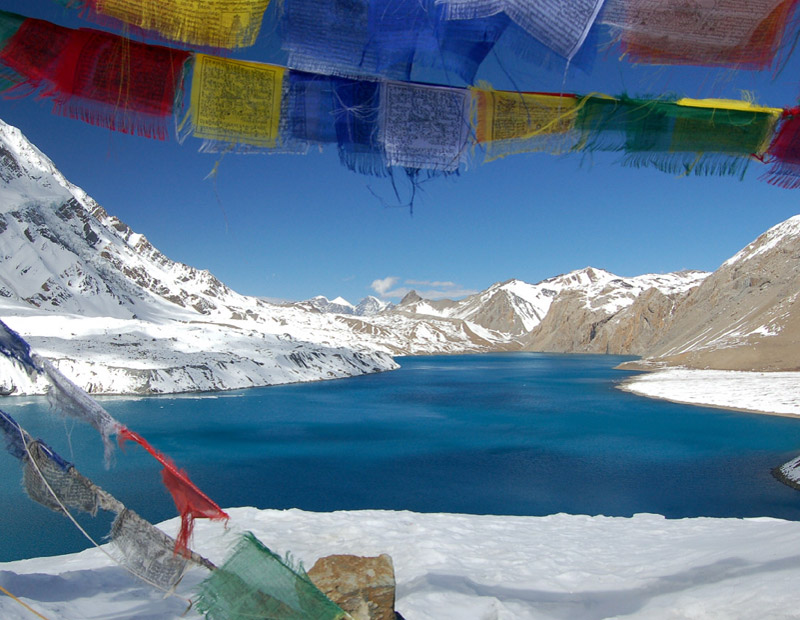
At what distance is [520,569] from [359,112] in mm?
5802

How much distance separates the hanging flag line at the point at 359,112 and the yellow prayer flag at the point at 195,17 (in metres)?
0.16

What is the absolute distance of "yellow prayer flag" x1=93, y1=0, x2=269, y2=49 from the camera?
316 centimetres

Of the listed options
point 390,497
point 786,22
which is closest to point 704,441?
point 390,497

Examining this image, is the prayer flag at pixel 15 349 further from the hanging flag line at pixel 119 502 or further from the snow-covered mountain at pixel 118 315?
the snow-covered mountain at pixel 118 315

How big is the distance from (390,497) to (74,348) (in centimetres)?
3959

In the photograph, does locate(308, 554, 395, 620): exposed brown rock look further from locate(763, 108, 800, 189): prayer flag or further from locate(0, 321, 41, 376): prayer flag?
locate(763, 108, 800, 189): prayer flag

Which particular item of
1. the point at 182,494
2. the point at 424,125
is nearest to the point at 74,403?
the point at 182,494

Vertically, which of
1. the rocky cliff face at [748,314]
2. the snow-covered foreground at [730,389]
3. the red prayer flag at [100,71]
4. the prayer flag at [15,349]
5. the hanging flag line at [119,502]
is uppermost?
the rocky cliff face at [748,314]

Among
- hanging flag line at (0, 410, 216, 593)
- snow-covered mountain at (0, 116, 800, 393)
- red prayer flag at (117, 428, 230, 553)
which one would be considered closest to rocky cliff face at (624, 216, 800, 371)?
snow-covered mountain at (0, 116, 800, 393)

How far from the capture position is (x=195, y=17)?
10.7 ft

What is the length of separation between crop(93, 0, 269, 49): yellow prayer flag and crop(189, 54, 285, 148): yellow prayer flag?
166 mm

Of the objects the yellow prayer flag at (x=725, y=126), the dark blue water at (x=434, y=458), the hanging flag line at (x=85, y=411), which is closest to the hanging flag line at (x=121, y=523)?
the hanging flag line at (x=85, y=411)

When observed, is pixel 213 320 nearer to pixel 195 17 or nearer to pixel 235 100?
pixel 235 100

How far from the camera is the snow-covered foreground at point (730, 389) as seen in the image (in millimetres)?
28938
